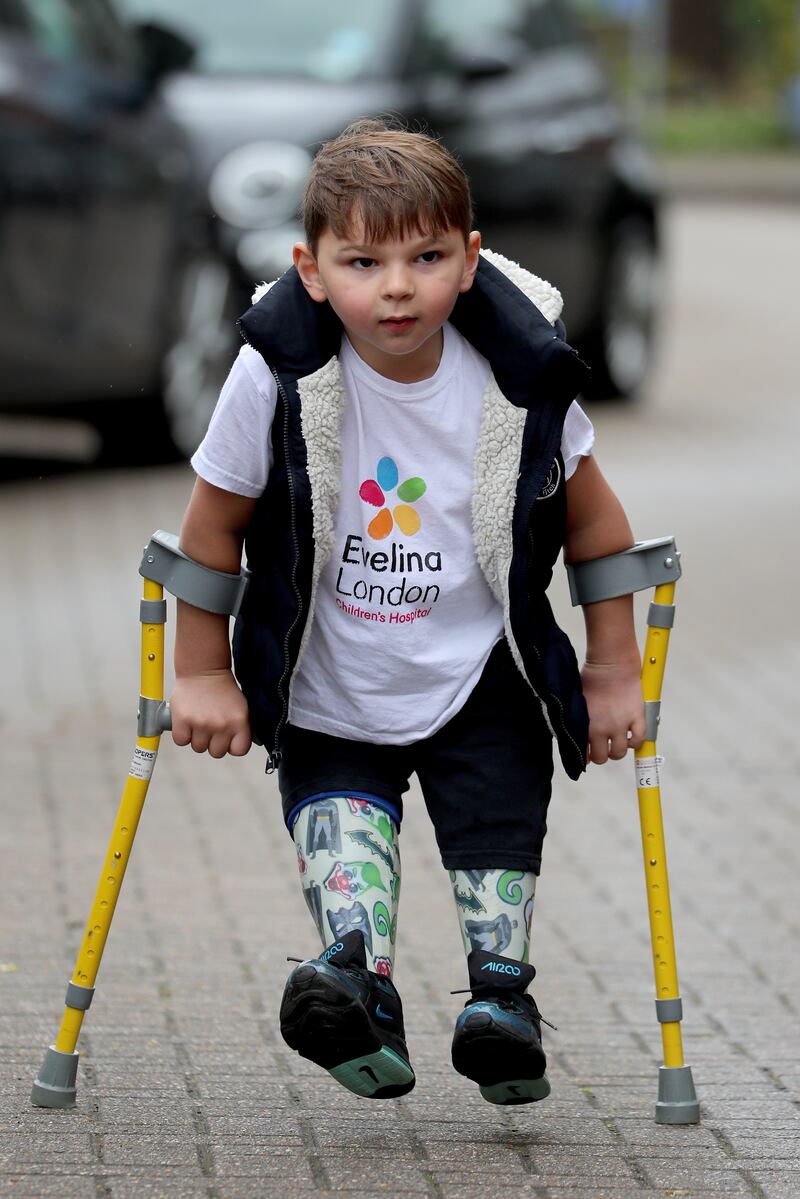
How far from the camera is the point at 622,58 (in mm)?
45156

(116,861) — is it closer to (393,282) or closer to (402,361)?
(402,361)

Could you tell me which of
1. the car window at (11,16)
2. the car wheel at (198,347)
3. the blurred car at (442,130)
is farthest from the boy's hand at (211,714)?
the car wheel at (198,347)

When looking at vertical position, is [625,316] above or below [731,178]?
below

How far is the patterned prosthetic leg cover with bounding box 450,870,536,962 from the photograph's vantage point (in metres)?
3.69

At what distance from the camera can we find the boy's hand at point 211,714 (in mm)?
3639

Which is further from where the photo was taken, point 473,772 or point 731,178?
point 731,178

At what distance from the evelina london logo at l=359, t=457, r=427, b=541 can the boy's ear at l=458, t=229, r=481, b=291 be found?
0.28 meters

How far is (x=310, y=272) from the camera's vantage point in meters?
3.58

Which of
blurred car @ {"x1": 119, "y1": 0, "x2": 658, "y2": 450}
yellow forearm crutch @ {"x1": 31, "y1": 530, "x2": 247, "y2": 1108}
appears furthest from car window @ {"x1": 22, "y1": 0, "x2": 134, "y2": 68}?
yellow forearm crutch @ {"x1": 31, "y1": 530, "x2": 247, "y2": 1108}

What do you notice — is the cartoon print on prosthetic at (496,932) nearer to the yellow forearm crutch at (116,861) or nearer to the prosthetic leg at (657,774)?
the prosthetic leg at (657,774)

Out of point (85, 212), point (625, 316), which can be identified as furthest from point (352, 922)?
point (625, 316)

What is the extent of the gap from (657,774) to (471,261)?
2.80ft

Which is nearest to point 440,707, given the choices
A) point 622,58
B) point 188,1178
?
point 188,1178

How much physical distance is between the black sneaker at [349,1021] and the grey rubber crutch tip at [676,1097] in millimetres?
458
